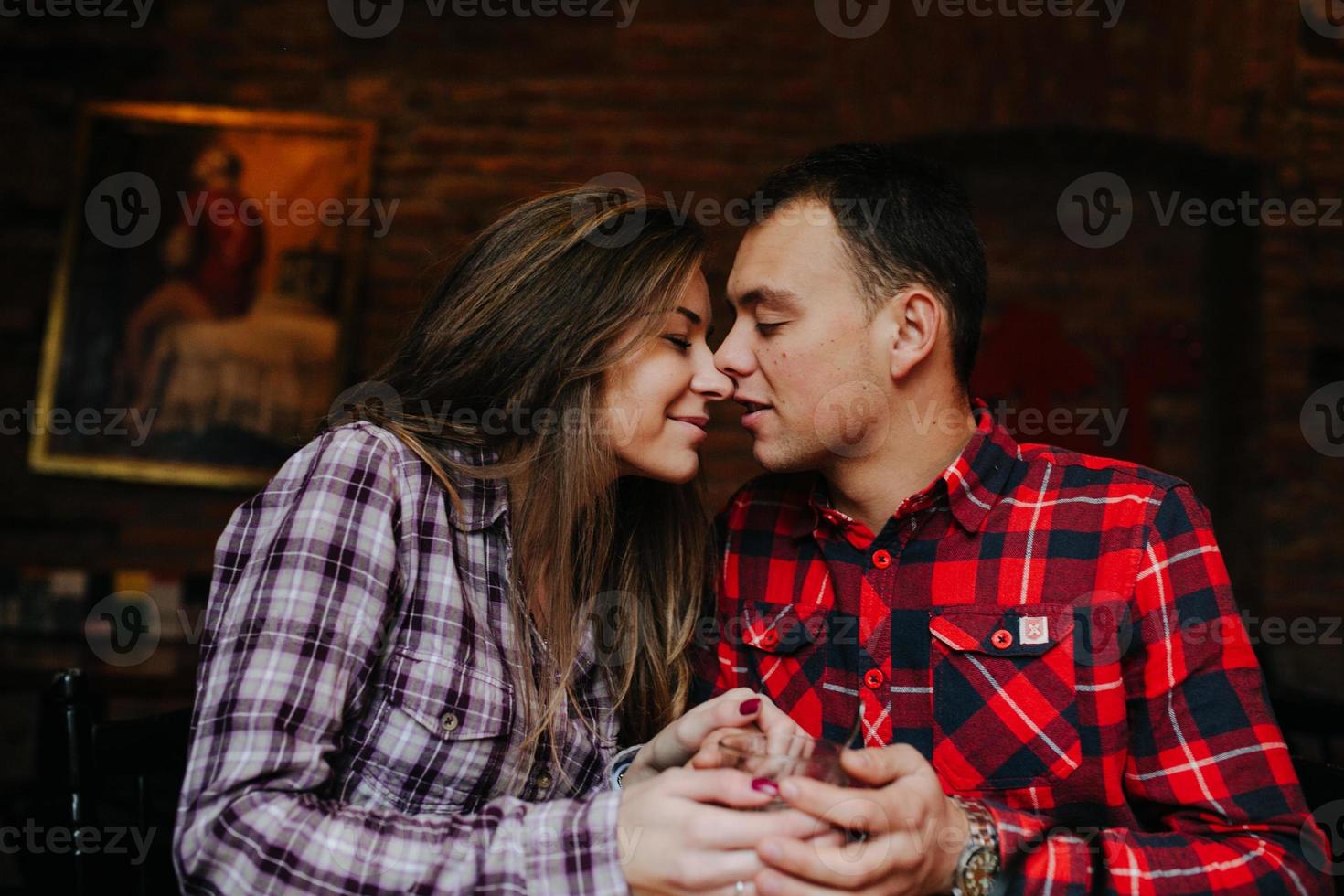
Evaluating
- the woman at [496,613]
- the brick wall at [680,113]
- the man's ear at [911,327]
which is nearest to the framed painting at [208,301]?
the brick wall at [680,113]

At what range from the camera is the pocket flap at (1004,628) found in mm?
1449

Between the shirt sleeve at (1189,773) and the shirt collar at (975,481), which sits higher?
the shirt collar at (975,481)

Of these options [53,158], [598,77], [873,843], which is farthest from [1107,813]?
[53,158]

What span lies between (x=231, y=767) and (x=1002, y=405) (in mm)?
2756

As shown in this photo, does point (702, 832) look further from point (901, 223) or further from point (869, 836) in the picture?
point (901, 223)

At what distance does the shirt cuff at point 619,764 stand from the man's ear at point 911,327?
65 centimetres

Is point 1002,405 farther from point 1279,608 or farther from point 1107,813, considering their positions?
point 1107,813

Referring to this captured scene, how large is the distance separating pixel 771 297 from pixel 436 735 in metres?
0.80

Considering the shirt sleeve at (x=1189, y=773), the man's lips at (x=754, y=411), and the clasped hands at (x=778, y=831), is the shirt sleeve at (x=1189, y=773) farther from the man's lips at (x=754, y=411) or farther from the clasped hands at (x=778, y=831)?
the man's lips at (x=754, y=411)

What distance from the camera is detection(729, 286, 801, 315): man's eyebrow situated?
67.1 inches

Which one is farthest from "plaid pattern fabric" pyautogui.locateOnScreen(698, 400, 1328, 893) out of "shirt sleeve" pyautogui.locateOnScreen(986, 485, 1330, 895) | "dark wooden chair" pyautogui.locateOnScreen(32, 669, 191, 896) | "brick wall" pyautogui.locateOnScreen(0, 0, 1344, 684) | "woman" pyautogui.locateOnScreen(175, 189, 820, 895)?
"brick wall" pyautogui.locateOnScreen(0, 0, 1344, 684)

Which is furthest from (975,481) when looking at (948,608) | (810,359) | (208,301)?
(208,301)

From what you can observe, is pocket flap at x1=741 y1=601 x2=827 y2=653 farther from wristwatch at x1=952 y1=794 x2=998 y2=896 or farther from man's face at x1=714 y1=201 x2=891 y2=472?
wristwatch at x1=952 y1=794 x2=998 y2=896

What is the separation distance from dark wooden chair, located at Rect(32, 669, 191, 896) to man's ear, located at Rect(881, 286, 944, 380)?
42.0 inches
